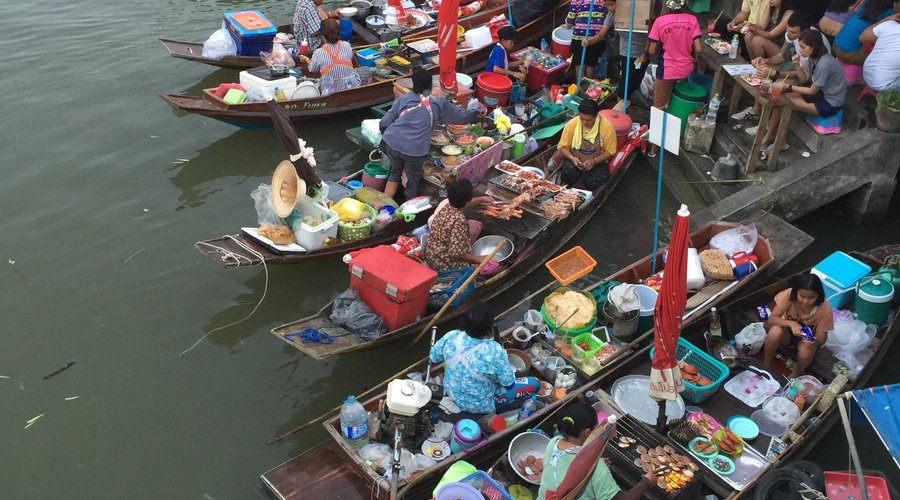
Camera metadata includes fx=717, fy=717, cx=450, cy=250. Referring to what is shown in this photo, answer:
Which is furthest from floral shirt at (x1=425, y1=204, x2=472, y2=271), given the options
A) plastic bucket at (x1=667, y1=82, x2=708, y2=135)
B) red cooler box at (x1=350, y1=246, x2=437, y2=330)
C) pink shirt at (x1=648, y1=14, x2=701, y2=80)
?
plastic bucket at (x1=667, y1=82, x2=708, y2=135)

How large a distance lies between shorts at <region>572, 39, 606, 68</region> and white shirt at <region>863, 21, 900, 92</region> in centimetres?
433

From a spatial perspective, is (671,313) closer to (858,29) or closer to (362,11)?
(858,29)

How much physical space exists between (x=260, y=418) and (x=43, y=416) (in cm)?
222

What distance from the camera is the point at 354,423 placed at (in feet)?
20.6

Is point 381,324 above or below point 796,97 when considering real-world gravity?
below

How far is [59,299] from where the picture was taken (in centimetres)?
878

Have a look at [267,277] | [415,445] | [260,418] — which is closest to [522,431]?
[415,445]

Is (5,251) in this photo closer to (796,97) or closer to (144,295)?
(144,295)

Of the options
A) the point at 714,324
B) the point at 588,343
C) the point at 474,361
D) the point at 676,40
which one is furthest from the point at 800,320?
the point at 676,40

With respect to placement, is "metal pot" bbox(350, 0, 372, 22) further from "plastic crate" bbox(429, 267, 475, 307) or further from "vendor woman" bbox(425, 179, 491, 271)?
"plastic crate" bbox(429, 267, 475, 307)

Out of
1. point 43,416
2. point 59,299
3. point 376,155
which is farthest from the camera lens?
point 376,155

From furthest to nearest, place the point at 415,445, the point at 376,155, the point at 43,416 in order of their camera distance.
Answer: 1. the point at 376,155
2. the point at 43,416
3. the point at 415,445

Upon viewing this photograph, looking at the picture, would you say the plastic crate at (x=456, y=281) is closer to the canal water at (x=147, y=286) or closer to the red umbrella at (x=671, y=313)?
the canal water at (x=147, y=286)

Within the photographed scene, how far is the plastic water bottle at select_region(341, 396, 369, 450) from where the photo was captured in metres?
6.26
